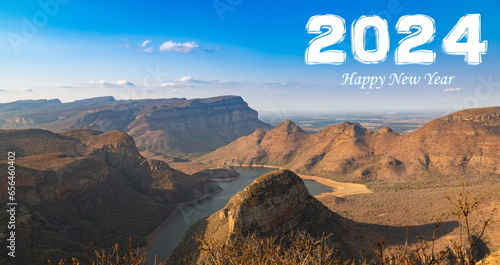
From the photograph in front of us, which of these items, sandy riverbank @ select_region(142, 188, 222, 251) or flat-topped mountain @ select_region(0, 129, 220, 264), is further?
sandy riverbank @ select_region(142, 188, 222, 251)

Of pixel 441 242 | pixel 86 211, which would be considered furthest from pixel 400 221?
pixel 86 211

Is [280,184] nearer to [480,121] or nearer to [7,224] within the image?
[7,224]

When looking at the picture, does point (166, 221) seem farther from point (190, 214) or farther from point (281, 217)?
point (281, 217)

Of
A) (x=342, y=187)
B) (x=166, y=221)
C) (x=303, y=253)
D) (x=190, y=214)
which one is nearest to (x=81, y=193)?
(x=166, y=221)

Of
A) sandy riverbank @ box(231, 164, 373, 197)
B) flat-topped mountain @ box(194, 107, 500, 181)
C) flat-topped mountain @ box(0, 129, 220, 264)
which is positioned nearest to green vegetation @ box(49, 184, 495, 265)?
flat-topped mountain @ box(0, 129, 220, 264)

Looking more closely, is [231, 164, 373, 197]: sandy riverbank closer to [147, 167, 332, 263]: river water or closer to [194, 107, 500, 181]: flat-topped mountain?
[147, 167, 332, 263]: river water

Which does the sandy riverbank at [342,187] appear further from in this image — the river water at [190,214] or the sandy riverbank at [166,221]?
the sandy riverbank at [166,221]
